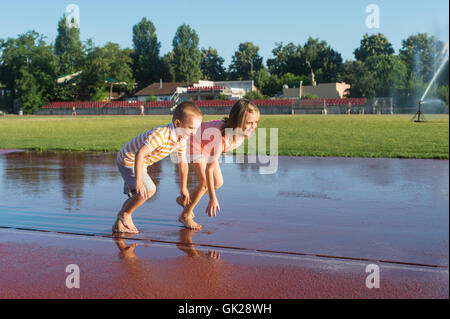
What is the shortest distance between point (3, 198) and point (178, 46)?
7713 centimetres

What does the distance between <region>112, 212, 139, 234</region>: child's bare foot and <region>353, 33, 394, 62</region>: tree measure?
7642cm

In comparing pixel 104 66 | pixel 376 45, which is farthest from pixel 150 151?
pixel 376 45

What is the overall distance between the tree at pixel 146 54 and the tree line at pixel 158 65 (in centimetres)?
16

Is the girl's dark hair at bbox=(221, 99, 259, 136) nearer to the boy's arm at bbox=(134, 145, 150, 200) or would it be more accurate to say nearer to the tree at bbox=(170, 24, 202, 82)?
the boy's arm at bbox=(134, 145, 150, 200)

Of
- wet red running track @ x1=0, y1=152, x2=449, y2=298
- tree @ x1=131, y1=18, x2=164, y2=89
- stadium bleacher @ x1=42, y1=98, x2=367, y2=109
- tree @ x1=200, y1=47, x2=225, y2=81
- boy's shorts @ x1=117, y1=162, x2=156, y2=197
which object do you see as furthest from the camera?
tree @ x1=200, y1=47, x2=225, y2=81

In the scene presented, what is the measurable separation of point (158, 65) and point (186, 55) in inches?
276

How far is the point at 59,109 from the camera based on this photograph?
67.3 meters

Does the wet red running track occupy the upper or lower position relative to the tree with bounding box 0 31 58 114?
lower

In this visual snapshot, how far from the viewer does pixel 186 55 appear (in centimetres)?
8444

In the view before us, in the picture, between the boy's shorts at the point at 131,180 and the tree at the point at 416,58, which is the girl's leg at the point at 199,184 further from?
the tree at the point at 416,58

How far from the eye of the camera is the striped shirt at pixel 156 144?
457 cm

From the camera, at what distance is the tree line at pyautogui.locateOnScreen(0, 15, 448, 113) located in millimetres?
66500

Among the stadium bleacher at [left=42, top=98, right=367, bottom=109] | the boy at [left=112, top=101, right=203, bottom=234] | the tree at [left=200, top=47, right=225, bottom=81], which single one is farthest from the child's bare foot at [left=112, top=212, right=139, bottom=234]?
the tree at [left=200, top=47, right=225, bottom=81]

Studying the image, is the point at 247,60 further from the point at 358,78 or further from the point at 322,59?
the point at 358,78
